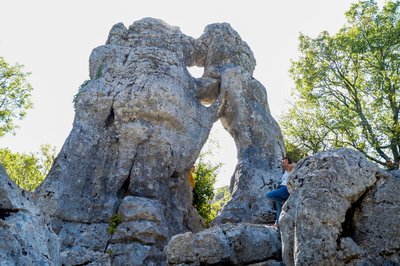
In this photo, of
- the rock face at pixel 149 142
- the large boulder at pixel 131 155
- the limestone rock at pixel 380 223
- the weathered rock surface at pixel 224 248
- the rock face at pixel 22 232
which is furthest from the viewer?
the rock face at pixel 149 142

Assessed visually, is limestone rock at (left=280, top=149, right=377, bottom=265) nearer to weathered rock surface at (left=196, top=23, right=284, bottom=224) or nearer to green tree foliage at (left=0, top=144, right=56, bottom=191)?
weathered rock surface at (left=196, top=23, right=284, bottom=224)

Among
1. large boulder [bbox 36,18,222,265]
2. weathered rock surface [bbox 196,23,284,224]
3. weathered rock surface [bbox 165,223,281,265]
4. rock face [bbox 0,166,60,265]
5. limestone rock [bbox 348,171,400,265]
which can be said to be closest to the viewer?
rock face [bbox 0,166,60,265]

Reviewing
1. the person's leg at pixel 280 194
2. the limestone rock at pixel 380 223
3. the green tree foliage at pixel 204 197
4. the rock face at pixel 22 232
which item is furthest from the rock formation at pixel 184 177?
the rock face at pixel 22 232

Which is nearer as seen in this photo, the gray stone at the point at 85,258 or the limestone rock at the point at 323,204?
the limestone rock at the point at 323,204

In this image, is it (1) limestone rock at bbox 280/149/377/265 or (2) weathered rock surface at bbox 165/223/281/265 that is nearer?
(1) limestone rock at bbox 280/149/377/265

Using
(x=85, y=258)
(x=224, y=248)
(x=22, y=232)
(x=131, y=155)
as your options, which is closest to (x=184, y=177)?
(x=131, y=155)

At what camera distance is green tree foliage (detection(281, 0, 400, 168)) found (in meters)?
21.9

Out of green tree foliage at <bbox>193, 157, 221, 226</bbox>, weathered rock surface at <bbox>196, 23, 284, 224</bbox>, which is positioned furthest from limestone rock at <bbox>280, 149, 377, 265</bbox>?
green tree foliage at <bbox>193, 157, 221, 226</bbox>

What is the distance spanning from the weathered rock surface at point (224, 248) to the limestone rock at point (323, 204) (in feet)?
8.32

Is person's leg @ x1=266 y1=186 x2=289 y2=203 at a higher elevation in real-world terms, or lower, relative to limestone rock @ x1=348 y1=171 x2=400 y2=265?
higher

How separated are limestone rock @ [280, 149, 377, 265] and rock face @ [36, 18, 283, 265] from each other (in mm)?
8029

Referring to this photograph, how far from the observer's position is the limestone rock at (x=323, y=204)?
6.12 m

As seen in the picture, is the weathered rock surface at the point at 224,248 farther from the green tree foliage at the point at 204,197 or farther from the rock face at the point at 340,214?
the green tree foliage at the point at 204,197

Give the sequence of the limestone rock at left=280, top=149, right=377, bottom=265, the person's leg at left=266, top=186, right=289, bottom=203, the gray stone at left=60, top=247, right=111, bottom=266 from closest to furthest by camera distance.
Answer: the limestone rock at left=280, top=149, right=377, bottom=265, the gray stone at left=60, top=247, right=111, bottom=266, the person's leg at left=266, top=186, right=289, bottom=203
